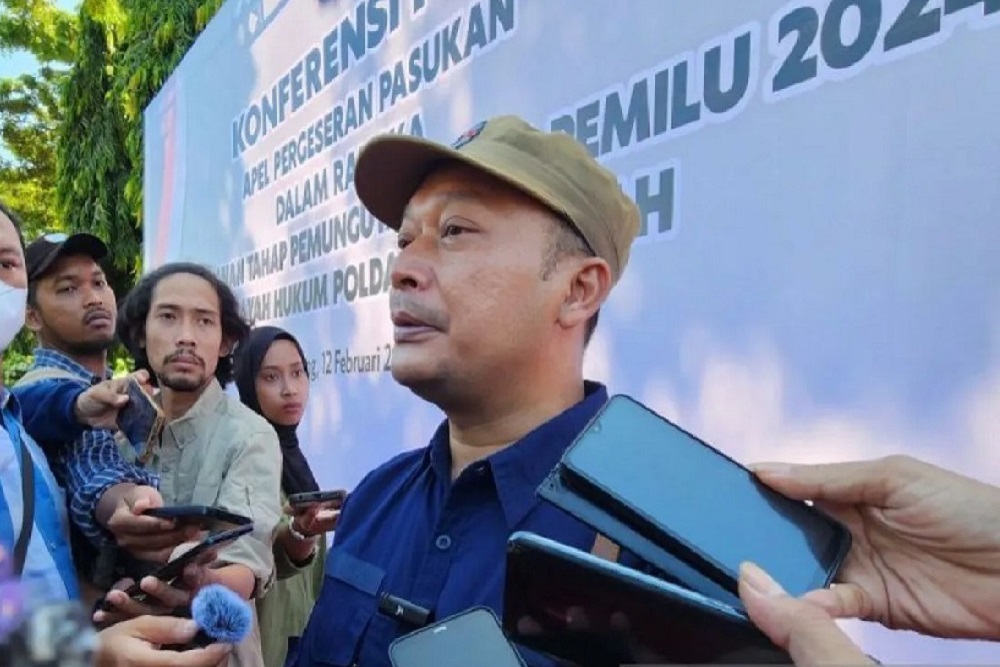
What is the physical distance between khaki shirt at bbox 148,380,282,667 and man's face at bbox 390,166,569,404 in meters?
0.94

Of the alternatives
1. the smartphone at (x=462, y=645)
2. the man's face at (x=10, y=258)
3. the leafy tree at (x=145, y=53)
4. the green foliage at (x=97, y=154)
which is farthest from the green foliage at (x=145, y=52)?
the smartphone at (x=462, y=645)

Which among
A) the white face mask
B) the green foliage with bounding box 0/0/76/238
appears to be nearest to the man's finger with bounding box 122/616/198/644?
the white face mask

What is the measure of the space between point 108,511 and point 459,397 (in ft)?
2.27

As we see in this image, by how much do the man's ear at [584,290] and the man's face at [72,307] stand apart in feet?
6.14

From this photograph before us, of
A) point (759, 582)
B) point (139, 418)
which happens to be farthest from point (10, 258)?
point (759, 582)

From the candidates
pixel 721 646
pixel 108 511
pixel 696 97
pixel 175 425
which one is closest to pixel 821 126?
pixel 696 97

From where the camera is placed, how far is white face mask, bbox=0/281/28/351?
1.55 m

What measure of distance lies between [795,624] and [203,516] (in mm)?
917

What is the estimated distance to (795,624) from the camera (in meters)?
0.71

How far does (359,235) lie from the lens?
296 cm

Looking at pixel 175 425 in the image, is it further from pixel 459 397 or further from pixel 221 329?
pixel 459 397

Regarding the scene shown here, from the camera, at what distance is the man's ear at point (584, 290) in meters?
1.18

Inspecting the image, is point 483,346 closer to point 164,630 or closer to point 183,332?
point 164,630

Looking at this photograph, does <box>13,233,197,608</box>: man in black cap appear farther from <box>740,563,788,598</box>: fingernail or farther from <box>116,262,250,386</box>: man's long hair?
<box>740,563,788,598</box>: fingernail
